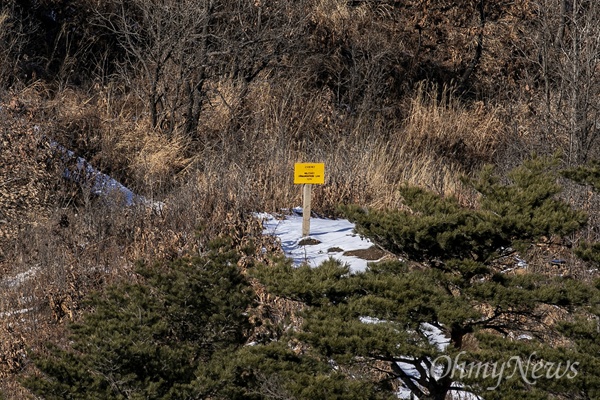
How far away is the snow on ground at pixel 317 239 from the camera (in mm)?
8760

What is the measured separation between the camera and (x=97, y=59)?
51.5ft

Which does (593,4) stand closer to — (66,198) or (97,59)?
(66,198)

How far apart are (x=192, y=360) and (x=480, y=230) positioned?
5.94 ft

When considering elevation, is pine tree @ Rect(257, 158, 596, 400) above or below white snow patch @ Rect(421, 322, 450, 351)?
above

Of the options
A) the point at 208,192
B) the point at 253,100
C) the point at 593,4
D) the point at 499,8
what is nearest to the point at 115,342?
the point at 208,192

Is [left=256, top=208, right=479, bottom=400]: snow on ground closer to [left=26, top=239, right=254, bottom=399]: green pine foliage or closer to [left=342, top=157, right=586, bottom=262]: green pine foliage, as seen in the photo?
[left=26, top=239, right=254, bottom=399]: green pine foliage

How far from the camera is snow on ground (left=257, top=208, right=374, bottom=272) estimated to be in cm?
876

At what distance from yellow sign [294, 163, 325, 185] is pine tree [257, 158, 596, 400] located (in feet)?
10.8

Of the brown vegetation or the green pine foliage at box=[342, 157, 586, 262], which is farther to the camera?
the brown vegetation

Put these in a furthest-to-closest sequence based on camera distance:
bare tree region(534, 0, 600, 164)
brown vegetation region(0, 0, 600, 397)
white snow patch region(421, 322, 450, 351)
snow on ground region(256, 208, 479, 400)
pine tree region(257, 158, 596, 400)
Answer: bare tree region(534, 0, 600, 164), brown vegetation region(0, 0, 600, 397), snow on ground region(256, 208, 479, 400), white snow patch region(421, 322, 450, 351), pine tree region(257, 158, 596, 400)

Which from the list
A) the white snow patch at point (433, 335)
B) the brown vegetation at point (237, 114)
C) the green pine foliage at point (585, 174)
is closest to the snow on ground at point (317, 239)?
the brown vegetation at point (237, 114)

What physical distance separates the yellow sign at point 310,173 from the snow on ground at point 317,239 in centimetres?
56

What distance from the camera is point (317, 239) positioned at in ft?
30.5

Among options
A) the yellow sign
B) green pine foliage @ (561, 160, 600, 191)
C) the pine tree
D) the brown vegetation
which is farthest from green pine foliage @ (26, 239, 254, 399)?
the yellow sign
